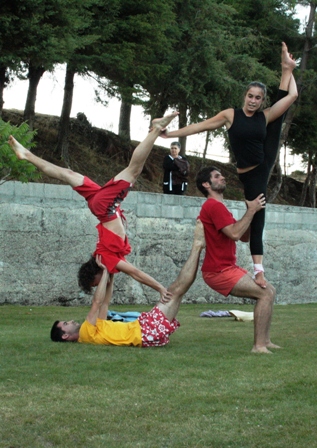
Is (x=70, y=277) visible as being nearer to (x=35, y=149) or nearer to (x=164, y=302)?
(x=164, y=302)

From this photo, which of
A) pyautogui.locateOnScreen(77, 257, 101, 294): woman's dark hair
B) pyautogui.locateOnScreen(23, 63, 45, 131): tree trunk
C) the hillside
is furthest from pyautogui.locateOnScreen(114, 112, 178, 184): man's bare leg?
the hillside

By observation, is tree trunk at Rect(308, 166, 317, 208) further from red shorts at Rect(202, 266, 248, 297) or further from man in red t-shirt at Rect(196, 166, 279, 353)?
red shorts at Rect(202, 266, 248, 297)

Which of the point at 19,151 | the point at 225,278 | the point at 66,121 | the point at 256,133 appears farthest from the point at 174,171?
the point at 225,278

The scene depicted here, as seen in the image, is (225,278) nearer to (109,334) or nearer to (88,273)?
(109,334)

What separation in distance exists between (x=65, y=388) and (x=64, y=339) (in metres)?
2.10

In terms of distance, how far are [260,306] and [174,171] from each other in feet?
26.9

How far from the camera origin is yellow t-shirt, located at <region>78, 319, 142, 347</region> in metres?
7.52

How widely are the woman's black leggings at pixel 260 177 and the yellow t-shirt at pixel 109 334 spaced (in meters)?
1.45

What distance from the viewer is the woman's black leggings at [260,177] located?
7516 millimetres

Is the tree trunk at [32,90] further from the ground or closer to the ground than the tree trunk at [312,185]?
further from the ground

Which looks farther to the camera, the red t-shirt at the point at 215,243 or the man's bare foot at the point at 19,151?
the man's bare foot at the point at 19,151

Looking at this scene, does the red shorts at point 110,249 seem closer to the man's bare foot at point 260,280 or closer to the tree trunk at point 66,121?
the man's bare foot at point 260,280

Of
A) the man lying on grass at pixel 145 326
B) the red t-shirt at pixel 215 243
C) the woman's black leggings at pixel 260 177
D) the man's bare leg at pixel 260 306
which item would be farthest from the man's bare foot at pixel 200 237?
the man's bare leg at pixel 260 306

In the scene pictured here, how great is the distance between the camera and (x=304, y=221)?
52.7 feet
